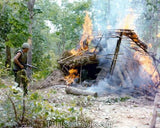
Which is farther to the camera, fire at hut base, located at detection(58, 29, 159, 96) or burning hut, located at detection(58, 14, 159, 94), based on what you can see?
burning hut, located at detection(58, 14, 159, 94)

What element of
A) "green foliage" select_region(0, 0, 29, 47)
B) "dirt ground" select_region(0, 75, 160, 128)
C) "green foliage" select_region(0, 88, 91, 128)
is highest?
"green foliage" select_region(0, 0, 29, 47)

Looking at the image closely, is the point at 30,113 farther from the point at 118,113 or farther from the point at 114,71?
the point at 114,71

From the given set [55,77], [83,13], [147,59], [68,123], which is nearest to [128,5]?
[83,13]

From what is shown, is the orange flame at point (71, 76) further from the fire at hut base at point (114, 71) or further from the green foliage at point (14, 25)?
the green foliage at point (14, 25)

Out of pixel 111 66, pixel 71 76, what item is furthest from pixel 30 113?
pixel 71 76

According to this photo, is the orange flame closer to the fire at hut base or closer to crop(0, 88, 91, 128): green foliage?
the fire at hut base

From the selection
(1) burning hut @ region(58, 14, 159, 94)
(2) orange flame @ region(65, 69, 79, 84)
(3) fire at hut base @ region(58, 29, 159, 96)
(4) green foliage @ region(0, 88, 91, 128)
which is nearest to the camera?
(4) green foliage @ region(0, 88, 91, 128)

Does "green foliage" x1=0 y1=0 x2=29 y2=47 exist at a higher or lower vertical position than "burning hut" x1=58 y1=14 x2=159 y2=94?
higher

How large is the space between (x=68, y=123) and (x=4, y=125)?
1.22 meters

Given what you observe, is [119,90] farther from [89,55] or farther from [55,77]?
[55,77]

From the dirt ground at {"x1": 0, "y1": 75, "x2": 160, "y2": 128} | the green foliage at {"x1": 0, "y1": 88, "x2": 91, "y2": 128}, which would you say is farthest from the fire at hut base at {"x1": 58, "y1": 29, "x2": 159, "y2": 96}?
the green foliage at {"x1": 0, "y1": 88, "x2": 91, "y2": 128}

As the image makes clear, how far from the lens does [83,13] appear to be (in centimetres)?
1705

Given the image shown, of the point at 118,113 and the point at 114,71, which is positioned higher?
the point at 114,71

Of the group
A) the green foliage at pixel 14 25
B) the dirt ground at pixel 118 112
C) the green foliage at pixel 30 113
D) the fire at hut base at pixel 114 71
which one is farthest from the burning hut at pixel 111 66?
the green foliage at pixel 30 113
